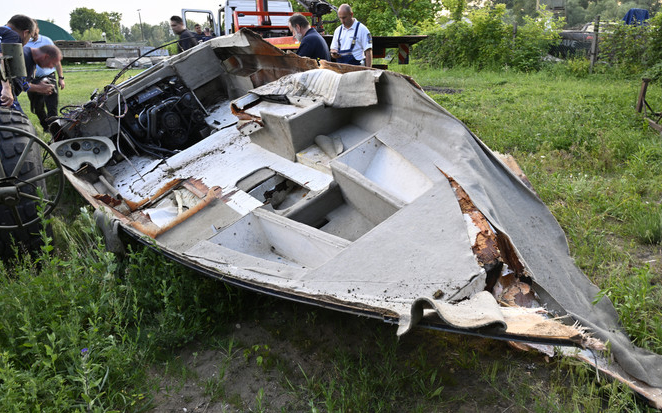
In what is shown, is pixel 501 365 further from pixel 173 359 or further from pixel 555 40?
pixel 555 40

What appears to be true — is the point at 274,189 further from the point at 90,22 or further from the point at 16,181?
the point at 90,22

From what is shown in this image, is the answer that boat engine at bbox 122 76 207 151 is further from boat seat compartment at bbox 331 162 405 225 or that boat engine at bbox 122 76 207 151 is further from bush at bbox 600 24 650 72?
bush at bbox 600 24 650 72

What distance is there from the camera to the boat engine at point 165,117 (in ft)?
17.5

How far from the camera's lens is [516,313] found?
184 cm

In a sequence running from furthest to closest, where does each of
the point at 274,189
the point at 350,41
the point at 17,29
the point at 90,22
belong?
1. the point at 90,22
2. the point at 350,41
3. the point at 17,29
4. the point at 274,189

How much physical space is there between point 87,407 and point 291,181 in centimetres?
209

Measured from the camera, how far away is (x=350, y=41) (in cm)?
642

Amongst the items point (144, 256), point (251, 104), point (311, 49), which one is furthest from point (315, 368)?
point (311, 49)

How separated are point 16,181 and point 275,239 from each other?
5.57 feet

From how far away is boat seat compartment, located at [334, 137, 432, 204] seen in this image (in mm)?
2992

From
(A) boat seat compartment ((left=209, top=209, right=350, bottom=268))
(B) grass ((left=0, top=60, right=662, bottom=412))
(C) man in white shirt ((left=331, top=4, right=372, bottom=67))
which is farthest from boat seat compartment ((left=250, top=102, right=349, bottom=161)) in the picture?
(C) man in white shirt ((left=331, top=4, right=372, bottom=67))

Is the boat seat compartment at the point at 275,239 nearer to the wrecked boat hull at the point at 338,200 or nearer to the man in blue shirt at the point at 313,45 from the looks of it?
the wrecked boat hull at the point at 338,200

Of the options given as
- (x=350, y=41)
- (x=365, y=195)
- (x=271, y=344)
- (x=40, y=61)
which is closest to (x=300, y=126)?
(x=365, y=195)

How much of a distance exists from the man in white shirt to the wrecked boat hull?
1.54 m
